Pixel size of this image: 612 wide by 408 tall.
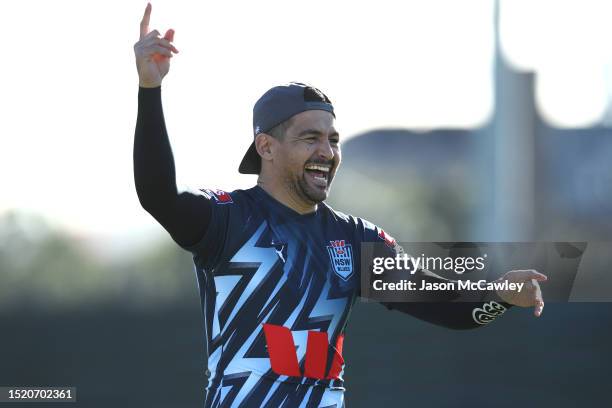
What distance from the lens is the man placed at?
3541mm

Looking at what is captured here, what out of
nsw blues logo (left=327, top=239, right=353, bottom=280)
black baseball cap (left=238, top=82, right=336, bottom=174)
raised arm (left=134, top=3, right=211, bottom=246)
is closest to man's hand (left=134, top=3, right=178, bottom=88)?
raised arm (left=134, top=3, right=211, bottom=246)

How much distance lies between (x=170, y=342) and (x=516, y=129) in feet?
16.7

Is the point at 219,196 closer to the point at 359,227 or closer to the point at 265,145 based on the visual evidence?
the point at 265,145

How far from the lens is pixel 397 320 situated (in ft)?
26.7

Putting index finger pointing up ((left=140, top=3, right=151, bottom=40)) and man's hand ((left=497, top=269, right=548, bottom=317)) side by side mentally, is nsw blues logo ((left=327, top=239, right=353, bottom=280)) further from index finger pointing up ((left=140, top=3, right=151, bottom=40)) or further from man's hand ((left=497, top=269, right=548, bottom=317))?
index finger pointing up ((left=140, top=3, right=151, bottom=40))

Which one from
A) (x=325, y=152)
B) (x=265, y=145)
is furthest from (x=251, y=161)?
(x=325, y=152)

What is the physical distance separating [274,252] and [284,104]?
65 centimetres

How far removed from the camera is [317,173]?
4.18 metres

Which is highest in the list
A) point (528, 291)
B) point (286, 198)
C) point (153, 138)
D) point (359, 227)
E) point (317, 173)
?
point (153, 138)

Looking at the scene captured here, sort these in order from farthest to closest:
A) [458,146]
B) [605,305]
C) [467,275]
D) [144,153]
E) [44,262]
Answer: [458,146]
[44,262]
[605,305]
[467,275]
[144,153]

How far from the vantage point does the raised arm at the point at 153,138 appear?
3.47 m

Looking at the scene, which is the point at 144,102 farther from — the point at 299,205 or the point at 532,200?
the point at 532,200

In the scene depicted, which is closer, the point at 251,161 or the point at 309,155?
the point at 309,155

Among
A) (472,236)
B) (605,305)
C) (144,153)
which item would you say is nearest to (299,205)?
(144,153)
